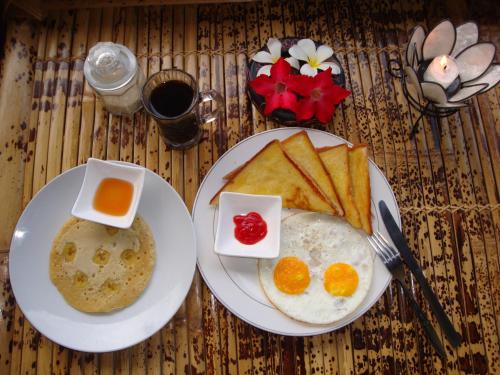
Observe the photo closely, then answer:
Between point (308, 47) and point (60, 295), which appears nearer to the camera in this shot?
point (60, 295)

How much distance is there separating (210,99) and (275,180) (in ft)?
1.36

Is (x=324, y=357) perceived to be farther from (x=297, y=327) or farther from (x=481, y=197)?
(x=481, y=197)

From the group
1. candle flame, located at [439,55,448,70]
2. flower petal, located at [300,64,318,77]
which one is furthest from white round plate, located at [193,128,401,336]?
candle flame, located at [439,55,448,70]

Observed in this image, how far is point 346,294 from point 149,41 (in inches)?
53.1

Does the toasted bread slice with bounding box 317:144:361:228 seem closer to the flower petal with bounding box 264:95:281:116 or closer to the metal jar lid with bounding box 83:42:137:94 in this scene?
the flower petal with bounding box 264:95:281:116

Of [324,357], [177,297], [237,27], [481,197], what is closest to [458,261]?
[481,197]

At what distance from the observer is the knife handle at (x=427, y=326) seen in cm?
153

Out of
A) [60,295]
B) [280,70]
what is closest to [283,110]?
[280,70]

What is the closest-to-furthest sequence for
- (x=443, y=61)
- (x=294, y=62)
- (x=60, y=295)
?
(x=60, y=295) < (x=443, y=61) < (x=294, y=62)

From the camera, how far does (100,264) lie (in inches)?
59.5

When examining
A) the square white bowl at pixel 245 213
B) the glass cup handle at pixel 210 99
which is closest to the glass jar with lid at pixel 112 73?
the glass cup handle at pixel 210 99

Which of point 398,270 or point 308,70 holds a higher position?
point 308,70

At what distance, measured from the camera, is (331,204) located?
1.57m

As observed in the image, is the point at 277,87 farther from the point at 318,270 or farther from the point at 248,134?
the point at 318,270
